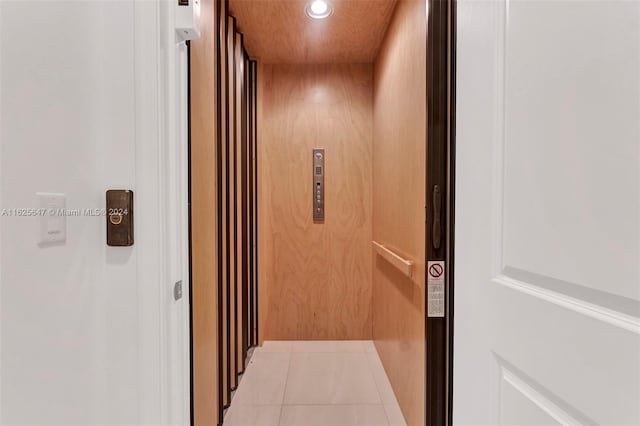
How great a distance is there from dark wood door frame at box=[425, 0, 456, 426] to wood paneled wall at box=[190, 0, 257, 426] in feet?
2.72

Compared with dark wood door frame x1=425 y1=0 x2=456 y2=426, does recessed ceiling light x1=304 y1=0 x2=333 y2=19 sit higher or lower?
higher

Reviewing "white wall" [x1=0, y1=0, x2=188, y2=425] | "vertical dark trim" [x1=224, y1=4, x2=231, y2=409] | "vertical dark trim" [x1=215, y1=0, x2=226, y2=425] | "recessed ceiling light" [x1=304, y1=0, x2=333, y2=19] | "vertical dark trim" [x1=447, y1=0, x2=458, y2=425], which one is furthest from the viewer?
"recessed ceiling light" [x1=304, y1=0, x2=333, y2=19]

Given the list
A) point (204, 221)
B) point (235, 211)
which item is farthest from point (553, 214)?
point (235, 211)

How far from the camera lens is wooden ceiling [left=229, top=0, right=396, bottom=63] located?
6.92 ft

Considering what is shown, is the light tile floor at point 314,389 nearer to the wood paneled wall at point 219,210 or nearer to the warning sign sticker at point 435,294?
the wood paneled wall at point 219,210

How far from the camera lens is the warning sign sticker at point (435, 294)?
47.3 inches

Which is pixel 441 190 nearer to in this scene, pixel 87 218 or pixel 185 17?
pixel 185 17

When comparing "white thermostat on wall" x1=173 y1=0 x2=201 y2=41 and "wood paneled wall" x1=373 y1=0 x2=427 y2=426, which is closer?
"white thermostat on wall" x1=173 y1=0 x2=201 y2=41

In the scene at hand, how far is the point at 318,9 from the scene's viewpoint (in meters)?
2.12

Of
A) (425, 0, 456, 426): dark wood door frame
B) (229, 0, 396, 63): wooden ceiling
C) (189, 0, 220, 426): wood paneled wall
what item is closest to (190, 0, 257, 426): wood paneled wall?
(189, 0, 220, 426): wood paneled wall

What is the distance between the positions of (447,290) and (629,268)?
2.43 feet

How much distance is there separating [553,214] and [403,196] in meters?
1.27

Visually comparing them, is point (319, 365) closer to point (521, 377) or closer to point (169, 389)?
point (169, 389)

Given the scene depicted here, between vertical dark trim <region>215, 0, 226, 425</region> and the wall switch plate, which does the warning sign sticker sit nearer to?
vertical dark trim <region>215, 0, 226, 425</region>
